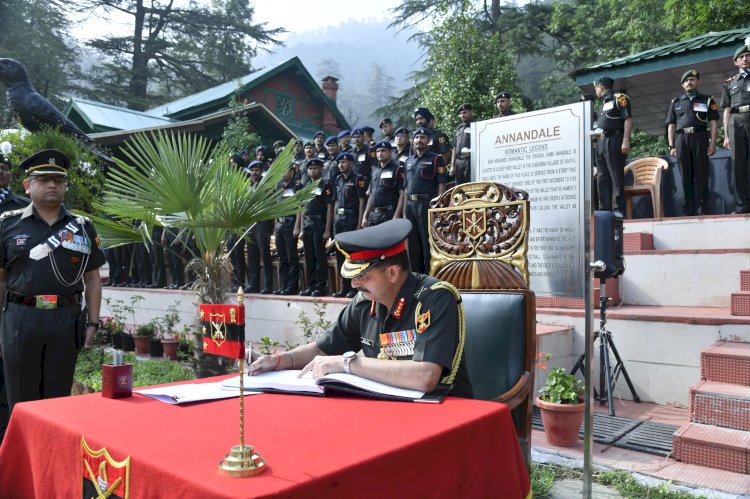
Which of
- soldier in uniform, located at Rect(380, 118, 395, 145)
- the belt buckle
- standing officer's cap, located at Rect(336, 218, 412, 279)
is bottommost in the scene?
the belt buckle

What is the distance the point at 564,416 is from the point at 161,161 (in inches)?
121

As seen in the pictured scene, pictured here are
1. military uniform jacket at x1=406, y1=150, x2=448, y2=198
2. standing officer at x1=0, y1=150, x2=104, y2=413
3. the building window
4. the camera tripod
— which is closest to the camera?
standing officer at x1=0, y1=150, x2=104, y2=413

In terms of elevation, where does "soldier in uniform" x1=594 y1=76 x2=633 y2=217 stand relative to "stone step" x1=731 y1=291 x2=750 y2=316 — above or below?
above

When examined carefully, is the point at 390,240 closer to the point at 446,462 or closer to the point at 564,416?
the point at 446,462

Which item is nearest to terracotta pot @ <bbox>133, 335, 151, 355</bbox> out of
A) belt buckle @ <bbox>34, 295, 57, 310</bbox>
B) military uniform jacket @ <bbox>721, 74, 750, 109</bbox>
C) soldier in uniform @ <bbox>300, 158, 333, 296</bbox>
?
soldier in uniform @ <bbox>300, 158, 333, 296</bbox>

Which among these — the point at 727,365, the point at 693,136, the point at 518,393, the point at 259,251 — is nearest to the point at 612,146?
the point at 693,136

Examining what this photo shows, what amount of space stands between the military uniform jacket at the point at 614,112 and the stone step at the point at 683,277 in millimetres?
2185

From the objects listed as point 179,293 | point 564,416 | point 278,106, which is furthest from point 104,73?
point 564,416

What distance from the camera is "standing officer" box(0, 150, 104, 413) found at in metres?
3.27

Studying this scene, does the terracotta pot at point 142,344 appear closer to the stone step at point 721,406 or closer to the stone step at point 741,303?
the stone step at point 721,406

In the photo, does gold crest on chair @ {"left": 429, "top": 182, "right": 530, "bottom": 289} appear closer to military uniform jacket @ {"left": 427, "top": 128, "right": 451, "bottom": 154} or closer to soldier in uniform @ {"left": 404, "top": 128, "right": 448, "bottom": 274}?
soldier in uniform @ {"left": 404, "top": 128, "right": 448, "bottom": 274}

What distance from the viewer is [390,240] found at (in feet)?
6.75

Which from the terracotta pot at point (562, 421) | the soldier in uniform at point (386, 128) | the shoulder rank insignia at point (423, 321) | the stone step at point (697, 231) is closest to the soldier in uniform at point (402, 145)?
the soldier in uniform at point (386, 128)

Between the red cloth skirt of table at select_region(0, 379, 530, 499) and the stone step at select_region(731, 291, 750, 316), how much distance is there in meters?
3.62
